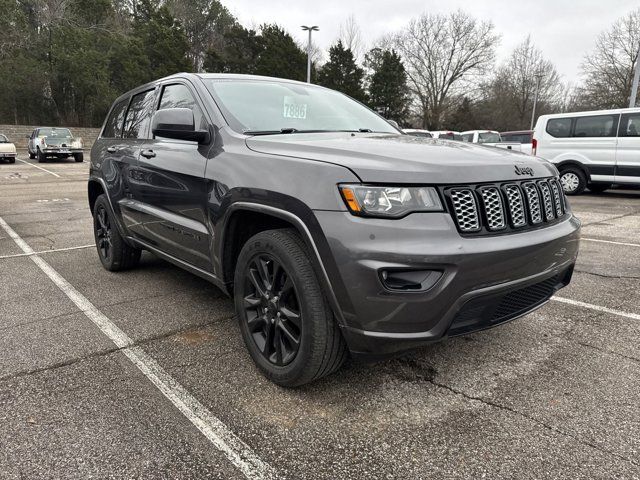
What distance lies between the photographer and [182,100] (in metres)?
3.36

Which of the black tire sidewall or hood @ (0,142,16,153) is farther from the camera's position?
hood @ (0,142,16,153)

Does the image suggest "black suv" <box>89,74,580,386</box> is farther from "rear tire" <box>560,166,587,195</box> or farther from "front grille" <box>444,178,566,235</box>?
"rear tire" <box>560,166,587,195</box>

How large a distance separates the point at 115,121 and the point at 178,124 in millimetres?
2361

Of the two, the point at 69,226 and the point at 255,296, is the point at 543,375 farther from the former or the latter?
the point at 69,226

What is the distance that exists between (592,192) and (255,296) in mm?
Result: 12034

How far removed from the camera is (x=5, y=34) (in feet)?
100

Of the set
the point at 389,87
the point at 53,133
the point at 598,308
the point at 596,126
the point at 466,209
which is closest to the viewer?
the point at 466,209

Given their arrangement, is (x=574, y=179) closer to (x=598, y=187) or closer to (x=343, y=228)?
(x=598, y=187)

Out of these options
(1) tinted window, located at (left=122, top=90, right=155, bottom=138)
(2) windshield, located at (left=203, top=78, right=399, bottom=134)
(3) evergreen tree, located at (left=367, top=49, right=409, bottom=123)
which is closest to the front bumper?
(2) windshield, located at (left=203, top=78, right=399, bottom=134)

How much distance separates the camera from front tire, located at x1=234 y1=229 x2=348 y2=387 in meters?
2.19

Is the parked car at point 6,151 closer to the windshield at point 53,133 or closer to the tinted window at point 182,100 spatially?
the windshield at point 53,133

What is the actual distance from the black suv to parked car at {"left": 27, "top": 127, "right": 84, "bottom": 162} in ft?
69.3

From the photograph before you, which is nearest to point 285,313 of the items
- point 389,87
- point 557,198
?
point 557,198

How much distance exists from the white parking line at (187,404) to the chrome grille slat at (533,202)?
1720mm
